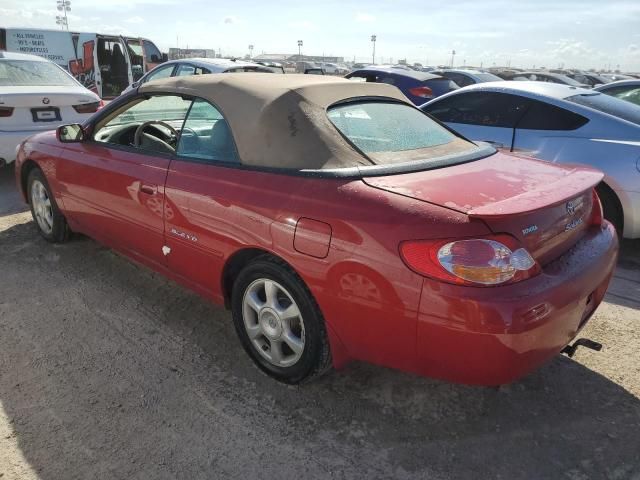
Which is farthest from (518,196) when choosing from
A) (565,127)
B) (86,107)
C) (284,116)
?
(86,107)

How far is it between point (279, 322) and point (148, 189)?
1237mm

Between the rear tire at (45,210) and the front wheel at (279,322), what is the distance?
2399 mm

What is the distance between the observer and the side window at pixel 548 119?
4.75 meters

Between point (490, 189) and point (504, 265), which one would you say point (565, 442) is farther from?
point (490, 189)

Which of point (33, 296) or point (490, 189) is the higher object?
point (490, 189)

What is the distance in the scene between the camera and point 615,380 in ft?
9.12

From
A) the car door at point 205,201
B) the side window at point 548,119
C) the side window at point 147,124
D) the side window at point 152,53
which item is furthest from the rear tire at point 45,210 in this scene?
the side window at point 152,53

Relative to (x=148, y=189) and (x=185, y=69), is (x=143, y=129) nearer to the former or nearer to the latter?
(x=148, y=189)


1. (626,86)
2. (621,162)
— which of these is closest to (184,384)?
(621,162)

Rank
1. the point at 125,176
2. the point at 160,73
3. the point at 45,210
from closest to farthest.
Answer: the point at 125,176 → the point at 45,210 → the point at 160,73

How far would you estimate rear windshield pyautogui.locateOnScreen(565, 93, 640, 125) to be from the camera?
189 inches

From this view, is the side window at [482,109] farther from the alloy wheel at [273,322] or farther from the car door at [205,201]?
the alloy wheel at [273,322]

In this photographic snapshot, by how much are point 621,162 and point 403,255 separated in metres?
3.24

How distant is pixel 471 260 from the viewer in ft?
6.57
